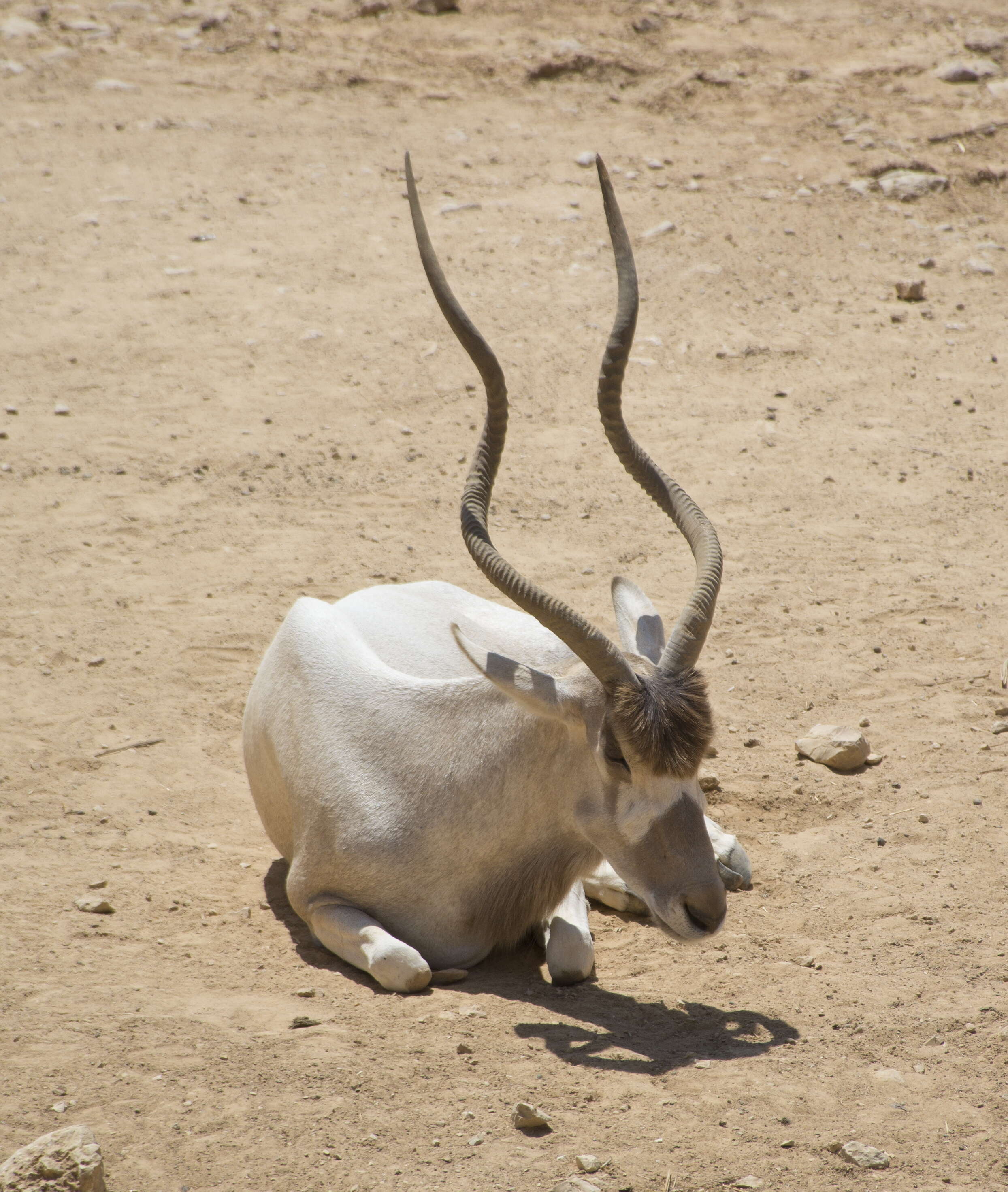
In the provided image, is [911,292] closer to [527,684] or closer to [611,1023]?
[527,684]

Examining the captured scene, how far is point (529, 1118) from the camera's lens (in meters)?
3.48

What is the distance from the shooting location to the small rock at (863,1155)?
11.0 feet

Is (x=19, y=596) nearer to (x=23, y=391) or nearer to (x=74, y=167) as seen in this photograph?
(x=23, y=391)

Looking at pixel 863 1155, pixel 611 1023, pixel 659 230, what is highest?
pixel 659 230

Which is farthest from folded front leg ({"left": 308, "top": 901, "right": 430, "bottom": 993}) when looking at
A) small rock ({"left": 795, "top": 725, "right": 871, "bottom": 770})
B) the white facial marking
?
small rock ({"left": 795, "top": 725, "right": 871, "bottom": 770})

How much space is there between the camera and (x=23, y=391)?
920cm

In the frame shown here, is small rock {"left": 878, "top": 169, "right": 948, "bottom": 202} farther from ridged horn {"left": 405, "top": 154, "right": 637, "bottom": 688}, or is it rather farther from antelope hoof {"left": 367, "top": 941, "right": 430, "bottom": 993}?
antelope hoof {"left": 367, "top": 941, "right": 430, "bottom": 993}

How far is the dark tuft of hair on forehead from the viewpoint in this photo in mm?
3934

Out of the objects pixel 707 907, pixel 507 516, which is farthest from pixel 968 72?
pixel 707 907

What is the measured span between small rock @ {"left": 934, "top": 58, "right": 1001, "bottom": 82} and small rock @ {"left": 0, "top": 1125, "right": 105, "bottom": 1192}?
13139mm

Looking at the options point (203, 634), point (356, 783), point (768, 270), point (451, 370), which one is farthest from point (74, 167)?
point (356, 783)

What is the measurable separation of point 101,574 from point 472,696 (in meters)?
3.34

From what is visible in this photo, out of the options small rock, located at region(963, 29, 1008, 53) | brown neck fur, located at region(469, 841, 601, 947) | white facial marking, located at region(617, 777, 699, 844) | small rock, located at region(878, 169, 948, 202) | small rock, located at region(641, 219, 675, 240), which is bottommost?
brown neck fur, located at region(469, 841, 601, 947)

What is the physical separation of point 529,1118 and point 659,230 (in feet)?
30.0
